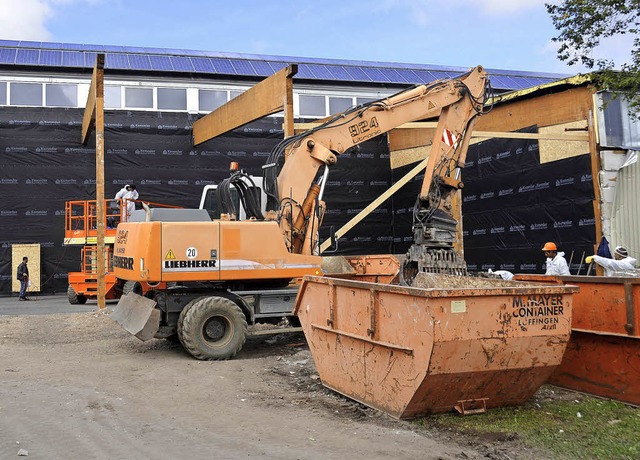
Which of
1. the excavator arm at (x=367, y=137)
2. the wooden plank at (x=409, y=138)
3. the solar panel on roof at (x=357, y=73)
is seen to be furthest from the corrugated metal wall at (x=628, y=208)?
the solar panel on roof at (x=357, y=73)

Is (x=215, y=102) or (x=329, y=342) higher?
(x=215, y=102)

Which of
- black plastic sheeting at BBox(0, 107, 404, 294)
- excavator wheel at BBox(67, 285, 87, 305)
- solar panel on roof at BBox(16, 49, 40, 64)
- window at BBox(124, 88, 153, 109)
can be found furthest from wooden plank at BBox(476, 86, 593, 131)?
solar panel on roof at BBox(16, 49, 40, 64)

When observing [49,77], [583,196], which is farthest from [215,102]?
[583,196]

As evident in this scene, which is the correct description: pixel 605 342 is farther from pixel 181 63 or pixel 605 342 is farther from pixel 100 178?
pixel 181 63

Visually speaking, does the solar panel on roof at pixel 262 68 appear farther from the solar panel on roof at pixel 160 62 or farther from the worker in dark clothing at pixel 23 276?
the worker in dark clothing at pixel 23 276

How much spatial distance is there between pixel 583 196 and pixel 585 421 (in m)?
11.4

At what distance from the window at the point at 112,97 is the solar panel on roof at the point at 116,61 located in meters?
1.24

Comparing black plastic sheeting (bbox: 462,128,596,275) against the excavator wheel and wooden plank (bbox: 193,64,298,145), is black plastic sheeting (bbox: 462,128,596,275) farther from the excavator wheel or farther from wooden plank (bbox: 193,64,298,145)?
the excavator wheel

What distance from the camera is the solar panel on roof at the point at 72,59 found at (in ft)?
80.1

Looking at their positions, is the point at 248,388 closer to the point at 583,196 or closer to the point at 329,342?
the point at 329,342

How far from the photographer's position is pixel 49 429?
605cm

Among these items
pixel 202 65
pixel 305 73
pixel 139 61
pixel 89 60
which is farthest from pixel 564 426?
pixel 89 60

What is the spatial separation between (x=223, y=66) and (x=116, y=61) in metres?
4.20

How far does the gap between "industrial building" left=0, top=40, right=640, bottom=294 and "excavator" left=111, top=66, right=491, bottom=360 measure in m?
6.45
